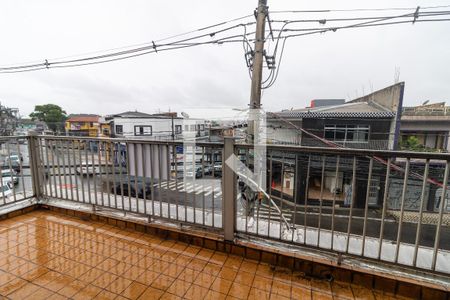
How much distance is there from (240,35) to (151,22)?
3.58 meters

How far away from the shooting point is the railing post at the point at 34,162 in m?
2.54

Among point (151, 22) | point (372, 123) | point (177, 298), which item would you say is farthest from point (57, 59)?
point (372, 123)

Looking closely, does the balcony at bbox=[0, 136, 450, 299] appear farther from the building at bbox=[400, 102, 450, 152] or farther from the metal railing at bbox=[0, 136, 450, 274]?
the building at bbox=[400, 102, 450, 152]

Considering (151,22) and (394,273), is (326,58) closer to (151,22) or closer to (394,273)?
(151,22)

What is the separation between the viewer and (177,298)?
134 cm

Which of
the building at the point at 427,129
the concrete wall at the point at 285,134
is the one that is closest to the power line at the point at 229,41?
the concrete wall at the point at 285,134

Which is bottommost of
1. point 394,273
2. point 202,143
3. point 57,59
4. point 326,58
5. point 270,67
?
point 394,273

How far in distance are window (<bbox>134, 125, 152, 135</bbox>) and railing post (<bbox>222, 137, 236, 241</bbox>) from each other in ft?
62.1

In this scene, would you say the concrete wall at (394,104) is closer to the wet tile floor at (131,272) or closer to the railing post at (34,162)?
the wet tile floor at (131,272)

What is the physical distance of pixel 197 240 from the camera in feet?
6.46

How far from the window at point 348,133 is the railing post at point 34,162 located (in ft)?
42.9

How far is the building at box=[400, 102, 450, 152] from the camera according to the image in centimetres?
1225

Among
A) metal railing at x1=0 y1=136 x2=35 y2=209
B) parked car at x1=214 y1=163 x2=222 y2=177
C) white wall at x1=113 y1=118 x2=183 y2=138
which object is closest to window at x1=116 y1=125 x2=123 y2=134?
white wall at x1=113 y1=118 x2=183 y2=138

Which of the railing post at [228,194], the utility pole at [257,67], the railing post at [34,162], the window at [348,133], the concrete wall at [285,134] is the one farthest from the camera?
the concrete wall at [285,134]
